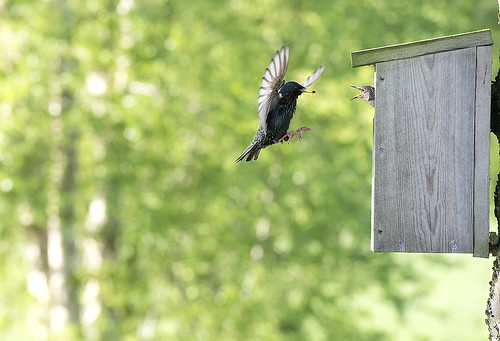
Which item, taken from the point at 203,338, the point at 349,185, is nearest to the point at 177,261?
the point at 203,338

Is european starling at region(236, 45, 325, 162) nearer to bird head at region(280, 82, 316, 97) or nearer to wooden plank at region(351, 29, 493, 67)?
bird head at region(280, 82, 316, 97)

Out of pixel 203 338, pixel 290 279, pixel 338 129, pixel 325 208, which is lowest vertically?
pixel 203 338

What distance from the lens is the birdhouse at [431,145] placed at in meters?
2.70

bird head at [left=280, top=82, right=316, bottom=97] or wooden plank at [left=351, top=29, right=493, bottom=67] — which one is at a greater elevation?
wooden plank at [left=351, top=29, right=493, bottom=67]

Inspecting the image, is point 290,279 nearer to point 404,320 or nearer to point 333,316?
point 333,316

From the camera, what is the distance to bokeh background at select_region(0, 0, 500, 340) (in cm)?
729

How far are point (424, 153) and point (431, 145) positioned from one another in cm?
4

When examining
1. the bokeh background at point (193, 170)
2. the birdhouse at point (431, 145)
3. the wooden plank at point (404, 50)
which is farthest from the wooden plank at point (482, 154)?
the bokeh background at point (193, 170)

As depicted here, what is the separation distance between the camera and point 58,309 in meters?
8.46

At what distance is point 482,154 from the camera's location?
2711 mm

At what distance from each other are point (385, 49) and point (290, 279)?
20.8 ft

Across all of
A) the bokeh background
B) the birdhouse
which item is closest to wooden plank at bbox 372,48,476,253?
the birdhouse

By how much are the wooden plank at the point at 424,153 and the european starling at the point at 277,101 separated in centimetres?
48

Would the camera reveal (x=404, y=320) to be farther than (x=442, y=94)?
Yes
